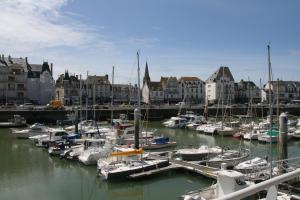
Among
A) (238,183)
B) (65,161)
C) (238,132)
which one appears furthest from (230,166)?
(238,132)

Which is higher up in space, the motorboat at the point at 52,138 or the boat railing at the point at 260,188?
the boat railing at the point at 260,188

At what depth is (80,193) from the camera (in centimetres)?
2023

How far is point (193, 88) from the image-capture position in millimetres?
113750

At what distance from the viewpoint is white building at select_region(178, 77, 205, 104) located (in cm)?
11255

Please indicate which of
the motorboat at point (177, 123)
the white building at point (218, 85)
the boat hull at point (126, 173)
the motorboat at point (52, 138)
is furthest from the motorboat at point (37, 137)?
the white building at point (218, 85)

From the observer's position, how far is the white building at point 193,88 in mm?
112550

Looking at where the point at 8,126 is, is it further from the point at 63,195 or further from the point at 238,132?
the point at 63,195

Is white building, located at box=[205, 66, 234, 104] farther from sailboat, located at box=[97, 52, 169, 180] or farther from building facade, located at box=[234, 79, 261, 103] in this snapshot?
sailboat, located at box=[97, 52, 169, 180]

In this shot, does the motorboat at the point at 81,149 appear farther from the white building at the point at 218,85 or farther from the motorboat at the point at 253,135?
the white building at the point at 218,85

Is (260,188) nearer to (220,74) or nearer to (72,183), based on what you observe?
(72,183)

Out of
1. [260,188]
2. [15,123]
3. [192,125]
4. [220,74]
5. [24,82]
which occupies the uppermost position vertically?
[220,74]

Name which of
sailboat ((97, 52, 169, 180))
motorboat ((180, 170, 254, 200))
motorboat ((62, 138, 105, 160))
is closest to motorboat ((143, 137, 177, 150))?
motorboat ((62, 138, 105, 160))

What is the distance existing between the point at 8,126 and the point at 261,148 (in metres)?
38.0

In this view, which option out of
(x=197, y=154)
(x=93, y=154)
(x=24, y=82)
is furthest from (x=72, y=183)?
(x=24, y=82)
